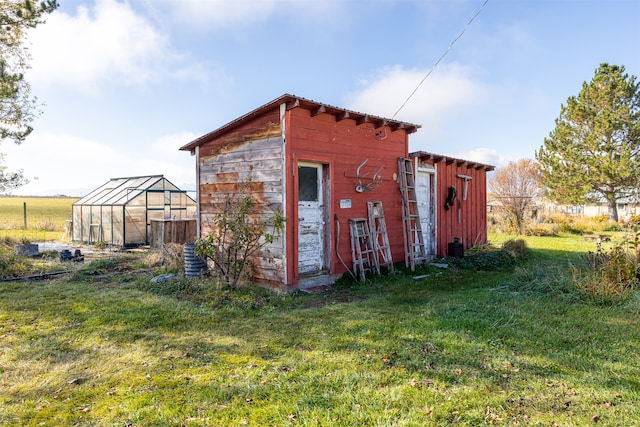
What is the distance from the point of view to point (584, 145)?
2208 centimetres

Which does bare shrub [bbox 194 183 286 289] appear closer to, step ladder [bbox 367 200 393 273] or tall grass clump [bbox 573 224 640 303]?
step ladder [bbox 367 200 393 273]

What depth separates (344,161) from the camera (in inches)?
278

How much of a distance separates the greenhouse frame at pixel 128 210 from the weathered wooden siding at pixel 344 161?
8.59m

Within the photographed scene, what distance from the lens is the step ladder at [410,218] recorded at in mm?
8039

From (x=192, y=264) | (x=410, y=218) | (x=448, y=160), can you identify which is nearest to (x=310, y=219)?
(x=192, y=264)

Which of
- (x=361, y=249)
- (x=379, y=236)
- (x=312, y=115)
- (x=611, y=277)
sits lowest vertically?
(x=611, y=277)

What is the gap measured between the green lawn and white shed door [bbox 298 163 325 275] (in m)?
0.96

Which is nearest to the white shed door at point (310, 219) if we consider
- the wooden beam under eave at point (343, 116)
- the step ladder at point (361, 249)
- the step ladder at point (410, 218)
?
the step ladder at point (361, 249)

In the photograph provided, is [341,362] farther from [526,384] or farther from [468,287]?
[468,287]

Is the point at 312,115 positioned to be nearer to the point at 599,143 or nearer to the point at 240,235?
the point at 240,235

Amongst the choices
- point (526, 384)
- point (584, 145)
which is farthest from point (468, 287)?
point (584, 145)

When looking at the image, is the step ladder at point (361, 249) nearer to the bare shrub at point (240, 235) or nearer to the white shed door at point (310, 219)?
the white shed door at point (310, 219)

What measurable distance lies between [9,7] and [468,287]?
1230 cm

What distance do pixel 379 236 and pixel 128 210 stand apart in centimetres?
912
